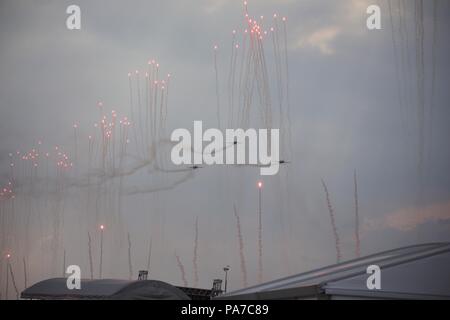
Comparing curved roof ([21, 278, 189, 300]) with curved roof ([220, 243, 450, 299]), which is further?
curved roof ([21, 278, 189, 300])

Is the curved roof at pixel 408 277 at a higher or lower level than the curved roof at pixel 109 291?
higher

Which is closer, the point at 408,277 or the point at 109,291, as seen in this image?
the point at 408,277

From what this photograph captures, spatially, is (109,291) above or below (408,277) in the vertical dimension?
below

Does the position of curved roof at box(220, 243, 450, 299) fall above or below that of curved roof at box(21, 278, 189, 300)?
above

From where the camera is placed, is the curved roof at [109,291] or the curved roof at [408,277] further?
the curved roof at [109,291]

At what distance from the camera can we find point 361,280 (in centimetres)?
2936

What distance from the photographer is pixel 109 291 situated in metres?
49.2

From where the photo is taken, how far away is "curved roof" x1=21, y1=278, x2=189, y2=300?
49.0m

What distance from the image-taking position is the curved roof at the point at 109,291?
49000 mm
